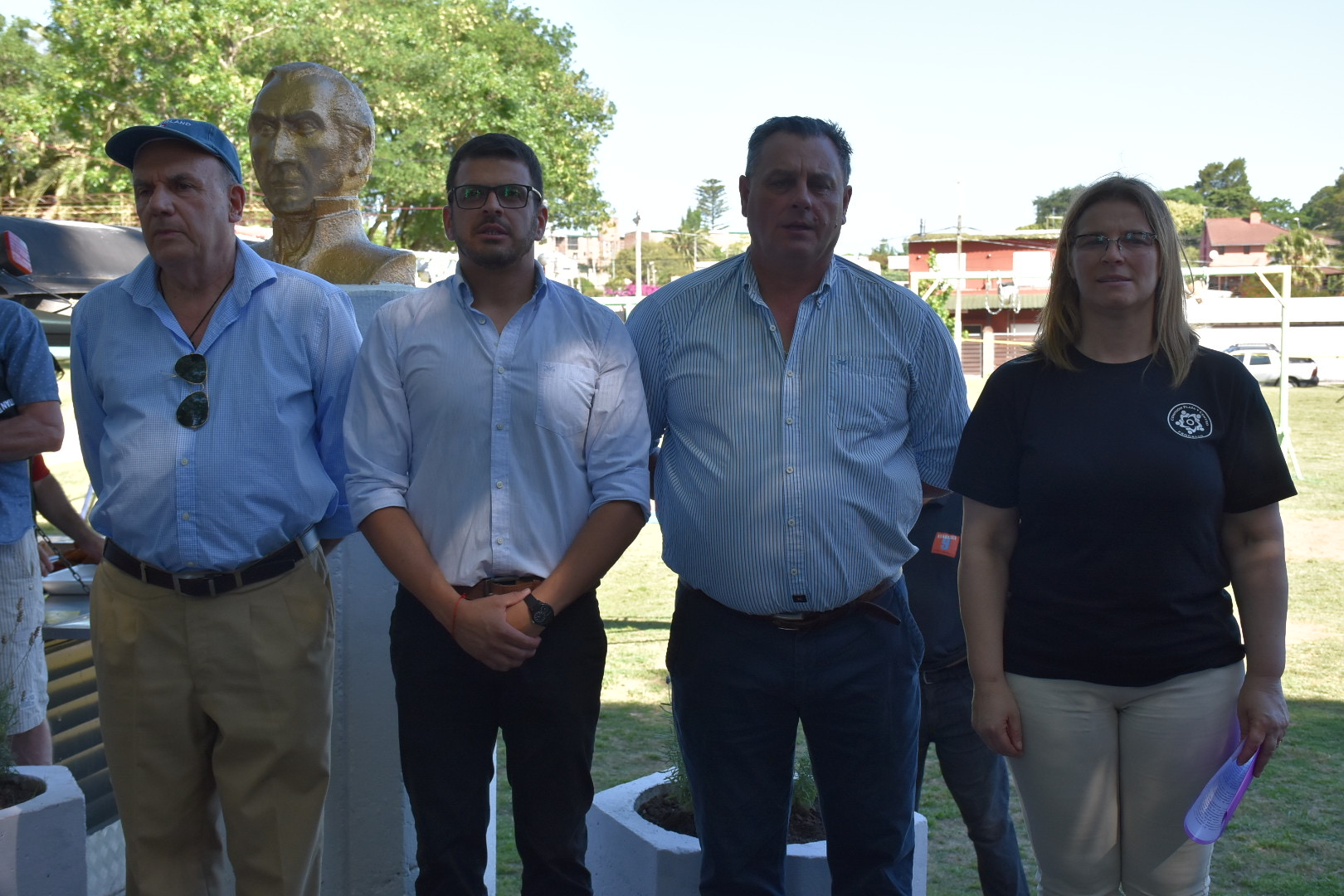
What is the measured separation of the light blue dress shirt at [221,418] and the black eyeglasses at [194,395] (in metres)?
0.01

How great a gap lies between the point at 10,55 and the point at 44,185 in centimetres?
401

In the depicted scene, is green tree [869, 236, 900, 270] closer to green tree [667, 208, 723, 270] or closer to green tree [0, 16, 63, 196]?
green tree [667, 208, 723, 270]

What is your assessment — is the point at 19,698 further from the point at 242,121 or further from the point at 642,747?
the point at 242,121

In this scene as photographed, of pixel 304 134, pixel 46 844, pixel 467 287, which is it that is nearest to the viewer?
pixel 467 287

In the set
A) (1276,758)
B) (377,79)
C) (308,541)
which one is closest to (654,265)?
(377,79)

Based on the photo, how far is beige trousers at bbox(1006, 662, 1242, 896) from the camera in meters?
2.28

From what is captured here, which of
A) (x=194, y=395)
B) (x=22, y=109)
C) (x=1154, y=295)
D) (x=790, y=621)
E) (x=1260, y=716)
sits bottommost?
(x=1260, y=716)

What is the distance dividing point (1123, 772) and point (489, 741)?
52.3 inches

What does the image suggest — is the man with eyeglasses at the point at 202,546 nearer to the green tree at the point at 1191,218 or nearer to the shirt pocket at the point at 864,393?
the shirt pocket at the point at 864,393

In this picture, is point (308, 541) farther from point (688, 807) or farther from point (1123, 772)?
point (1123, 772)

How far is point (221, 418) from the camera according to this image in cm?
250

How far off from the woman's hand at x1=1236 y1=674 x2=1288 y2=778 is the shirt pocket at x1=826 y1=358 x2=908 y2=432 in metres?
0.90

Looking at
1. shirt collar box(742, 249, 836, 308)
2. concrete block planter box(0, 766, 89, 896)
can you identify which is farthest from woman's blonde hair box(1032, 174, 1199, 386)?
concrete block planter box(0, 766, 89, 896)

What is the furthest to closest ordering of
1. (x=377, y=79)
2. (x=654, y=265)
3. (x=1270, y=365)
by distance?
(x=654, y=265) → (x=1270, y=365) → (x=377, y=79)
